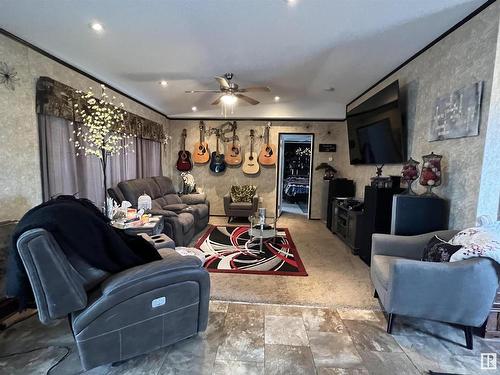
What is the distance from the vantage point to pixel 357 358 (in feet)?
5.35

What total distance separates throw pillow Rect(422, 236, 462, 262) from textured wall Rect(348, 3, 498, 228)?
1.13ft

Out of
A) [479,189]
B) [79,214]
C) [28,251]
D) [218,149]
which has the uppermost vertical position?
[218,149]

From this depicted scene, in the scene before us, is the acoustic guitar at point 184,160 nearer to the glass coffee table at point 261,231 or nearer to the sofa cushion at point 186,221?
the sofa cushion at point 186,221

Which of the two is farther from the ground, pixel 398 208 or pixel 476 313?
pixel 398 208

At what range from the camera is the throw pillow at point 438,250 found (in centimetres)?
187

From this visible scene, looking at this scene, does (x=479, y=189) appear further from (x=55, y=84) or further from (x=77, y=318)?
(x=55, y=84)

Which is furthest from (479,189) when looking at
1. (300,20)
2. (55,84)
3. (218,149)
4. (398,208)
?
(218,149)

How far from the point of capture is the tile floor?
154cm

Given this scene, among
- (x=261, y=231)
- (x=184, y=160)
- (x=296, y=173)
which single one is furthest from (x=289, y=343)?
(x=296, y=173)

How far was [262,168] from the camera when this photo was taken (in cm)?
576

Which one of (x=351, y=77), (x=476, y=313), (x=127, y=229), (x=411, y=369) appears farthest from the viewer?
(x=351, y=77)

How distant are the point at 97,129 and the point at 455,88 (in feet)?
11.3

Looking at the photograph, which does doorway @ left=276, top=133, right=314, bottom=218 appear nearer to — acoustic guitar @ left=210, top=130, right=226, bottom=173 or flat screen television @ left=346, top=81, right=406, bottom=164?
acoustic guitar @ left=210, top=130, right=226, bottom=173

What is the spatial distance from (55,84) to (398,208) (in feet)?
12.0
